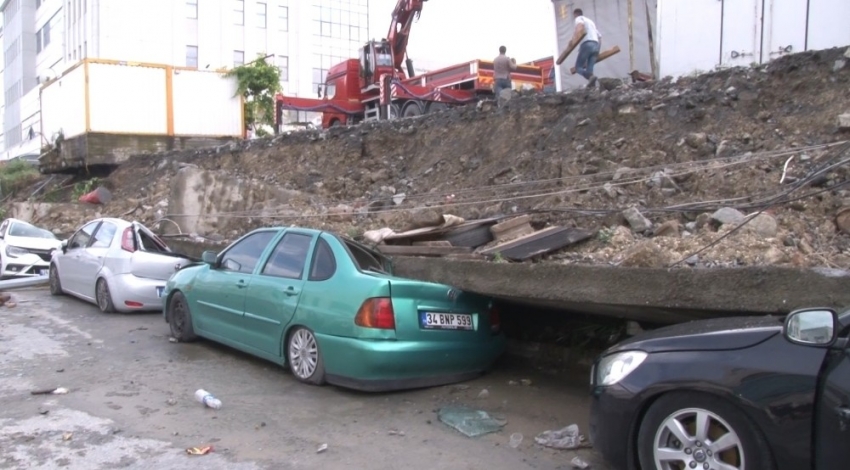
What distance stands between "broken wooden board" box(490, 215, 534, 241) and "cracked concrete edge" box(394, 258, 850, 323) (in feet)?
5.38

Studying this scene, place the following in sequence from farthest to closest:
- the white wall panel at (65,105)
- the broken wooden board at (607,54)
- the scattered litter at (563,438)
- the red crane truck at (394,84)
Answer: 1. the white wall panel at (65,105)
2. the red crane truck at (394,84)
3. the broken wooden board at (607,54)
4. the scattered litter at (563,438)

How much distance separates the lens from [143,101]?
80.4 feet

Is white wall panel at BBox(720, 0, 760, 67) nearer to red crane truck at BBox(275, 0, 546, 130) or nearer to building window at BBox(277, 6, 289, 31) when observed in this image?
red crane truck at BBox(275, 0, 546, 130)

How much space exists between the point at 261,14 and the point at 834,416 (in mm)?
54018

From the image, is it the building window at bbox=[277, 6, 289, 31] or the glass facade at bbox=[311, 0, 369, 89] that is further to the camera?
the glass facade at bbox=[311, 0, 369, 89]

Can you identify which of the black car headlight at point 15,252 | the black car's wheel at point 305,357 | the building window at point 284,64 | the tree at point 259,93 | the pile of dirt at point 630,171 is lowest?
the black car's wheel at point 305,357

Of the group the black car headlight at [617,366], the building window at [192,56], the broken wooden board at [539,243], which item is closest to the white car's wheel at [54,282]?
the broken wooden board at [539,243]

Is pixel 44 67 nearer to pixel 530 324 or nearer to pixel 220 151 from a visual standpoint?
pixel 220 151

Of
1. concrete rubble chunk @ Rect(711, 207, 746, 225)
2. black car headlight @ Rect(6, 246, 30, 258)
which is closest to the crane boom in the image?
black car headlight @ Rect(6, 246, 30, 258)

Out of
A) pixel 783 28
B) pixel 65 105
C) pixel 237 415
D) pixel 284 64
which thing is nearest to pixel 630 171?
pixel 783 28

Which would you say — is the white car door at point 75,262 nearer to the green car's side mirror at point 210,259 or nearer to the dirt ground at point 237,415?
the dirt ground at point 237,415

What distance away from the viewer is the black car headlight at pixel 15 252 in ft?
48.8

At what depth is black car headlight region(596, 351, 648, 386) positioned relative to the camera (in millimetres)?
4357

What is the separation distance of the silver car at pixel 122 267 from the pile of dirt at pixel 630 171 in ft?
7.94
